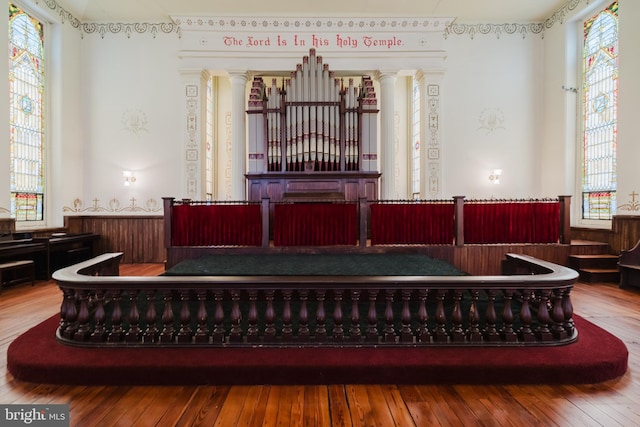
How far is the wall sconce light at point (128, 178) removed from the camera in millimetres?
6848

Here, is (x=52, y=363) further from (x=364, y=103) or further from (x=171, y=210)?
(x=364, y=103)

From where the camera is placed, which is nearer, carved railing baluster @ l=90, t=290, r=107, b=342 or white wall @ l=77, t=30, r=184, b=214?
carved railing baluster @ l=90, t=290, r=107, b=342

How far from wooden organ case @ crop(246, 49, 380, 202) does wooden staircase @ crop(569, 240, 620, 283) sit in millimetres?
3270

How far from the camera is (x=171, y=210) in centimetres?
487

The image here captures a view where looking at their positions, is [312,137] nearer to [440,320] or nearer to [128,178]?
[128,178]

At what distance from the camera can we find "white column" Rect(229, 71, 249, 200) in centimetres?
677

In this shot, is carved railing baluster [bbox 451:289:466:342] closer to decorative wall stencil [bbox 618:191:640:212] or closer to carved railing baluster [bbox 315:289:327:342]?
carved railing baluster [bbox 315:289:327:342]

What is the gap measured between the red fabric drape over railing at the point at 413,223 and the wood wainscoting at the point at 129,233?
14.6 feet

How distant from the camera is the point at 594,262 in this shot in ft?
17.3

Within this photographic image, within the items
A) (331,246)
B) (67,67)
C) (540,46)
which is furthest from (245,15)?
(540,46)

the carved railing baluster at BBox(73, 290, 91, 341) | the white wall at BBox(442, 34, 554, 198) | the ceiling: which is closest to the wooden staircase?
the white wall at BBox(442, 34, 554, 198)

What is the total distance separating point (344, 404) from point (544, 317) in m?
1.44

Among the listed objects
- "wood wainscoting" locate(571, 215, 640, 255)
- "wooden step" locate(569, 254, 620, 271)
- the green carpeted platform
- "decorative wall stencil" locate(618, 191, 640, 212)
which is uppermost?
"decorative wall stencil" locate(618, 191, 640, 212)

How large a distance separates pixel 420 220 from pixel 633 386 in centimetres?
310
